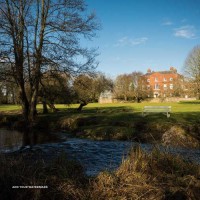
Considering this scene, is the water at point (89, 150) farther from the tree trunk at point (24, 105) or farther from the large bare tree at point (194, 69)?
the large bare tree at point (194, 69)

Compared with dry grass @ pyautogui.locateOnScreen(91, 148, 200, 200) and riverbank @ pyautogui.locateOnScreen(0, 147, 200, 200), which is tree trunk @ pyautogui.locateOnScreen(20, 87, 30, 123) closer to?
riverbank @ pyautogui.locateOnScreen(0, 147, 200, 200)

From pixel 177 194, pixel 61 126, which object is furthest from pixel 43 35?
pixel 177 194

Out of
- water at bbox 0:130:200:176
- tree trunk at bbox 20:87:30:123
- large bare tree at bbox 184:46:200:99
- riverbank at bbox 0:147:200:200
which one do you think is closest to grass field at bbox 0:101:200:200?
riverbank at bbox 0:147:200:200

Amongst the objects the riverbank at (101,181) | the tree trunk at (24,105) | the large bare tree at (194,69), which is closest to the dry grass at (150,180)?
the riverbank at (101,181)

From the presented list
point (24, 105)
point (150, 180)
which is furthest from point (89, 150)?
point (24, 105)

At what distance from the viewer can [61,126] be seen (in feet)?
65.7

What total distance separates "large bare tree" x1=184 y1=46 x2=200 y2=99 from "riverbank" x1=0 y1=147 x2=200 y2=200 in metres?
43.2

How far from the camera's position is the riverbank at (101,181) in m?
5.10

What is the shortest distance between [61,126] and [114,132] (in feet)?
20.7

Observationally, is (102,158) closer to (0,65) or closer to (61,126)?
(61,126)

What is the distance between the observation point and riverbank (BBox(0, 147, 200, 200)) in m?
5.10

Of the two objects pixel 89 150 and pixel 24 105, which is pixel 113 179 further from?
pixel 24 105

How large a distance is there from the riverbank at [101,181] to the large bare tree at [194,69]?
4319cm

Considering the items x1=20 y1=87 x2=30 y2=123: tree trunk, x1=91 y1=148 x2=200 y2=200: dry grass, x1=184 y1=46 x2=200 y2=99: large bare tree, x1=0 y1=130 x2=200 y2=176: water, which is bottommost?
x1=0 y1=130 x2=200 y2=176: water
